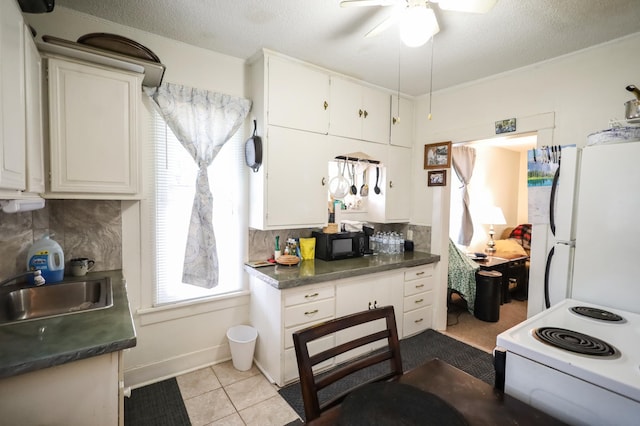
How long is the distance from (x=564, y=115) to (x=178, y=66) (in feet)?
9.98

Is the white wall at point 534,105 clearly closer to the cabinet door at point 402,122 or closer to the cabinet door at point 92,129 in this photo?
the cabinet door at point 402,122

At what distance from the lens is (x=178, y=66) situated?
7.51 ft

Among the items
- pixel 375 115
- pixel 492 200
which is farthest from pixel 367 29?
pixel 492 200

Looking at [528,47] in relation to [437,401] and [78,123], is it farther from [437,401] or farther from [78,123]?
[78,123]

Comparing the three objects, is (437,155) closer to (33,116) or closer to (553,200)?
(553,200)

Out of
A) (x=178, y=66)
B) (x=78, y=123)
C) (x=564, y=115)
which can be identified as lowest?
(x=78, y=123)

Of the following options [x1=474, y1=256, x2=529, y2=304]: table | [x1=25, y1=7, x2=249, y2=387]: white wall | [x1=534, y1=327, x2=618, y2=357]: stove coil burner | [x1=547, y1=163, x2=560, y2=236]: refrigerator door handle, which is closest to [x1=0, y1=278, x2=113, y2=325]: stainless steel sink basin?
[x1=25, y1=7, x2=249, y2=387]: white wall

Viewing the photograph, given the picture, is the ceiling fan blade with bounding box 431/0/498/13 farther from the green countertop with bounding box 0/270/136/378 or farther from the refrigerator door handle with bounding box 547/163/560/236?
the green countertop with bounding box 0/270/136/378

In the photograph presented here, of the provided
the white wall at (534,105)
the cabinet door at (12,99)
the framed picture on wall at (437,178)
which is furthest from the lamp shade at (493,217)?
the cabinet door at (12,99)

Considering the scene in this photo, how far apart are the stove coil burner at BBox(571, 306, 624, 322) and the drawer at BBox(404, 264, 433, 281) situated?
1.44 meters

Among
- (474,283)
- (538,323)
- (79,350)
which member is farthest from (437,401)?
(474,283)

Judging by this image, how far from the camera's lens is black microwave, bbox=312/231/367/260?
9.11 feet

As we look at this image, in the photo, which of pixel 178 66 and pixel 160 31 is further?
pixel 178 66

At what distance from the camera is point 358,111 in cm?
294
